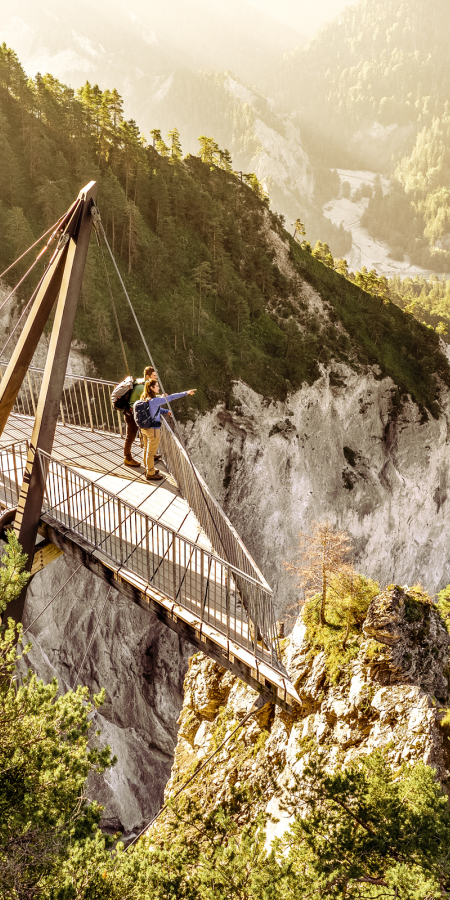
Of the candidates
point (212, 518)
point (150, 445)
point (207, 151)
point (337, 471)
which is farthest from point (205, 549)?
point (207, 151)

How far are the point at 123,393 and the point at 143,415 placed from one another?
2.85 feet

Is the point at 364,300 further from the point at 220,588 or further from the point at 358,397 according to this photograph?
the point at 220,588

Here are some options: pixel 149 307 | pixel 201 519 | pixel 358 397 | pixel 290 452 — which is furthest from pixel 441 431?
pixel 201 519

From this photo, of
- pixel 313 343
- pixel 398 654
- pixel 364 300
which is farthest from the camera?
pixel 364 300

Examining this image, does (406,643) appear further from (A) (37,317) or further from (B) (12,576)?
(A) (37,317)

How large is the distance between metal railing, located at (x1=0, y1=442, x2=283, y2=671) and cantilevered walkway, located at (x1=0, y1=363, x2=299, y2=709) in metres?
0.02

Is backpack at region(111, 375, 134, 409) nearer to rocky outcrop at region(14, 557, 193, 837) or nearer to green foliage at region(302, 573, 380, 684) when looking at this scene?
green foliage at region(302, 573, 380, 684)

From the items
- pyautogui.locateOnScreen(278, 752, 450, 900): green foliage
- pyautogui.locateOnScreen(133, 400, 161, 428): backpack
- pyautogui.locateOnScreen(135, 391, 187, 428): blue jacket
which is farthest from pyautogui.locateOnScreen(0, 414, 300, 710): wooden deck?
pyautogui.locateOnScreen(278, 752, 450, 900): green foliage

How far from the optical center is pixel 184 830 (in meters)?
7.57

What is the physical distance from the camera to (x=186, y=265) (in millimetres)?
37750

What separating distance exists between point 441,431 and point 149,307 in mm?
29017

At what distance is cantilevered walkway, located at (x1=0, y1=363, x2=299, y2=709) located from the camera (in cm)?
664

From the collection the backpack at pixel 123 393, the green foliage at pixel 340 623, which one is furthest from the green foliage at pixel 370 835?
the backpack at pixel 123 393

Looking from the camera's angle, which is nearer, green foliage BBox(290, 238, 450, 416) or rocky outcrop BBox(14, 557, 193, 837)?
rocky outcrop BBox(14, 557, 193, 837)
